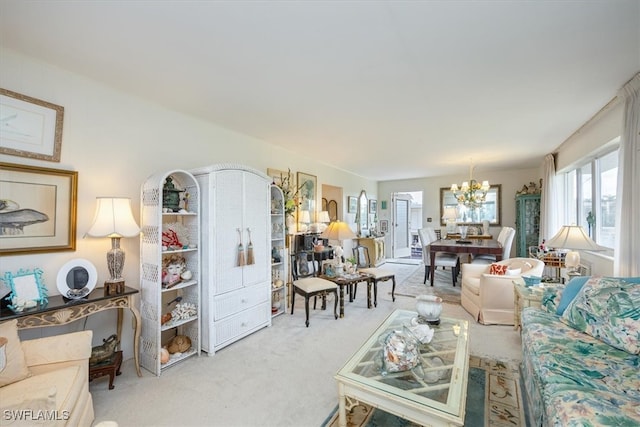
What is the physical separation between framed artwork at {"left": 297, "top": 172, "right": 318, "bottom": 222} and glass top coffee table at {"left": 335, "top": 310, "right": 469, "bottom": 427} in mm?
3292

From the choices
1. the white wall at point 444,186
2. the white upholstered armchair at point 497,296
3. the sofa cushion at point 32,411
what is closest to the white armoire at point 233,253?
the sofa cushion at point 32,411

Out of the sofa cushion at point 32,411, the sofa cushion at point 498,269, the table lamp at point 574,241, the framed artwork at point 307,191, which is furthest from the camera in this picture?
the framed artwork at point 307,191

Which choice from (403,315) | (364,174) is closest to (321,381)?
(403,315)

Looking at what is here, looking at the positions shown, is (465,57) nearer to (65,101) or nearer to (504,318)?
(504,318)

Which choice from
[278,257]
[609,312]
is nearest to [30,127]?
[278,257]

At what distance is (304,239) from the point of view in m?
4.66

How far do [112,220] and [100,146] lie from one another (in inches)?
28.8

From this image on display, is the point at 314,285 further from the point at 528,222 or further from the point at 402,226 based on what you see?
the point at 402,226

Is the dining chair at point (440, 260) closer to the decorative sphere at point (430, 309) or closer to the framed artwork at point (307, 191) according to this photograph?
the framed artwork at point (307, 191)

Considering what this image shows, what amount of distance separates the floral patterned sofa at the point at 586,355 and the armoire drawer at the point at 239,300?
8.12 feet

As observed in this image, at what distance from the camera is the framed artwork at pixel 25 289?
5.57ft

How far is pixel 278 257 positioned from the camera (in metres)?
3.63

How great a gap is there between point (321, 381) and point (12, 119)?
9.78 feet

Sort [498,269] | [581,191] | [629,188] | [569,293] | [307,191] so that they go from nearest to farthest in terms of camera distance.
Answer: [569,293] < [629,188] < [498,269] < [581,191] < [307,191]
